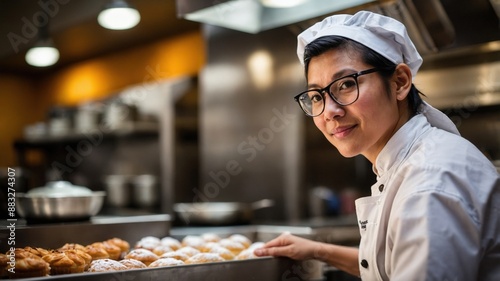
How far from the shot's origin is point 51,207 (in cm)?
188

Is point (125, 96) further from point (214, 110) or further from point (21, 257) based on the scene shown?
point (21, 257)

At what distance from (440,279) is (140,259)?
35.1 inches

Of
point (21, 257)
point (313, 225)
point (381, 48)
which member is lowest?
point (313, 225)

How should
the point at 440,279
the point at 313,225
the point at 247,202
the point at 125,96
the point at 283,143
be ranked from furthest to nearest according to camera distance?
the point at 125,96
the point at 247,202
the point at 283,143
the point at 313,225
the point at 440,279

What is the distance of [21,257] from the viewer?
140 centimetres

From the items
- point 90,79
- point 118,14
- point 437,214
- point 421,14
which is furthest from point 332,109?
point 90,79

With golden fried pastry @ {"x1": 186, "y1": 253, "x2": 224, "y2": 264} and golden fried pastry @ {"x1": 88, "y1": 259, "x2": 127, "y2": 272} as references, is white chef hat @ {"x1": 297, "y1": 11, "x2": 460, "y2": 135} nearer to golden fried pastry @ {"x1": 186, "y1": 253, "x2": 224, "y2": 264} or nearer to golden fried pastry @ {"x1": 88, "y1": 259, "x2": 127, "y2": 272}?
golden fried pastry @ {"x1": 186, "y1": 253, "x2": 224, "y2": 264}

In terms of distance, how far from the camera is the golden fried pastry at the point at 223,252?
175 cm

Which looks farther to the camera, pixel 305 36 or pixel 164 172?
pixel 164 172

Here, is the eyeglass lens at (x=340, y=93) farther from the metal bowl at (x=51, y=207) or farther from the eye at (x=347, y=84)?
the metal bowl at (x=51, y=207)

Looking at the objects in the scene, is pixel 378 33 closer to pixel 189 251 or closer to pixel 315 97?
A: pixel 315 97

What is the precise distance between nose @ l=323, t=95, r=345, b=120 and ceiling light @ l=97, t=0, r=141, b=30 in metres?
2.16

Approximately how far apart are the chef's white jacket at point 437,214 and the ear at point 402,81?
0.10 metres

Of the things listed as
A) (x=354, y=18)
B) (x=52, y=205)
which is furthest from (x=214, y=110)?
(x=354, y=18)
